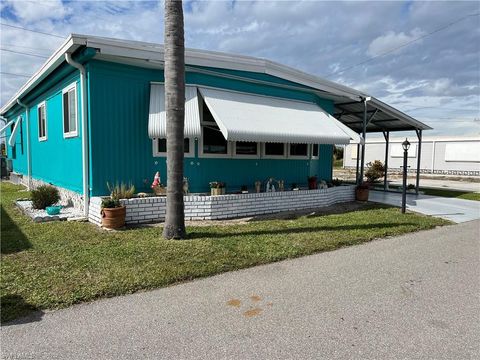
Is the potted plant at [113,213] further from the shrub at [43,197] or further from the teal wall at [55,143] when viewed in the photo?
the shrub at [43,197]

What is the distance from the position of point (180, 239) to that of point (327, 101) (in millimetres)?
9356

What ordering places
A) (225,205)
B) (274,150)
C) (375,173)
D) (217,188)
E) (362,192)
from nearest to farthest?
(225,205) < (217,188) < (274,150) < (362,192) < (375,173)

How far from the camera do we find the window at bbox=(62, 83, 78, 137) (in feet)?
29.6

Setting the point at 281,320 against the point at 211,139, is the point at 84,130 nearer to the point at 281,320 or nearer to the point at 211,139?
the point at 211,139

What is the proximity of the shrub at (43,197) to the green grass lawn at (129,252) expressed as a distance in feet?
1.79

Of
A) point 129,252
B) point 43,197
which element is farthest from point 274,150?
point 43,197

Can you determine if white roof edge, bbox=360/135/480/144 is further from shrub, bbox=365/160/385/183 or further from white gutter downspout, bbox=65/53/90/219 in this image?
white gutter downspout, bbox=65/53/90/219

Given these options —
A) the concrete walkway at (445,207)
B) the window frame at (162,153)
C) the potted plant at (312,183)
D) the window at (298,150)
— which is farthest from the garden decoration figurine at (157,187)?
the concrete walkway at (445,207)

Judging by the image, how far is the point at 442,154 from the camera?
3159cm

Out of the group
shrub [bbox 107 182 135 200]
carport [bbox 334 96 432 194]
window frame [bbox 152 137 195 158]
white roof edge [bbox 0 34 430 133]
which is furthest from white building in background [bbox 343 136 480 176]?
shrub [bbox 107 182 135 200]

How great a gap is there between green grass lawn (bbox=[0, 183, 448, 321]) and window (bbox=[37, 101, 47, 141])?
176 inches

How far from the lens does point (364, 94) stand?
13.0 metres

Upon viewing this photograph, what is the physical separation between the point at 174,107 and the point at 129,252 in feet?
8.75

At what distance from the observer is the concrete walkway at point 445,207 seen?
10.4 m
